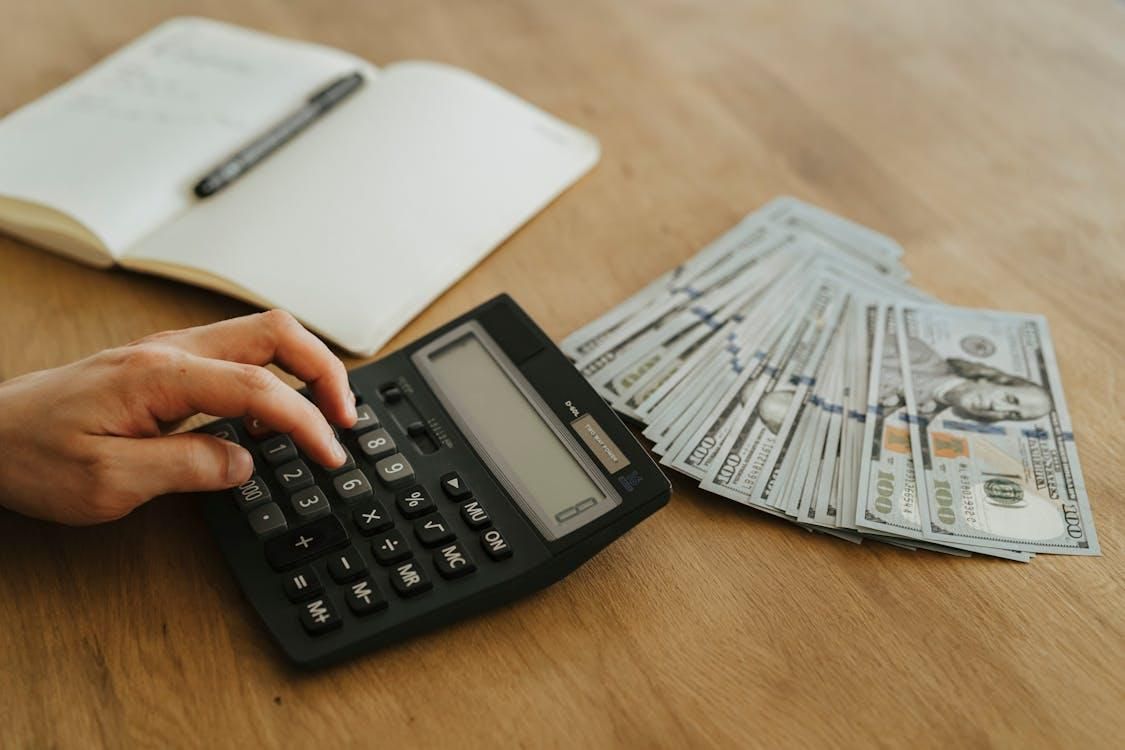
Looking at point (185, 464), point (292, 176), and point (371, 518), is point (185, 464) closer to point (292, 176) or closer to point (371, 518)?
point (371, 518)

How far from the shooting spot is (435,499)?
63 centimetres

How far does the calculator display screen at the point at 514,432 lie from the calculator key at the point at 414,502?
0.16 ft

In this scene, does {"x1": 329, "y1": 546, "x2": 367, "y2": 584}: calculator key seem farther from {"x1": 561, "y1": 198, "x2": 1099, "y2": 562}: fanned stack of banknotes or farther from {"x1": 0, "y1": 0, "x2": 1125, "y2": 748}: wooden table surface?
{"x1": 561, "y1": 198, "x2": 1099, "y2": 562}: fanned stack of banknotes

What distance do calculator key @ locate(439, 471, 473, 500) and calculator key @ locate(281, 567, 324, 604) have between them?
0.30 ft

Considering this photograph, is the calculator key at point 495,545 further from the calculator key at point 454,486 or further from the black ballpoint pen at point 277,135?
the black ballpoint pen at point 277,135

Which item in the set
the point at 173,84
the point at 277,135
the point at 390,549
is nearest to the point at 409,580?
the point at 390,549

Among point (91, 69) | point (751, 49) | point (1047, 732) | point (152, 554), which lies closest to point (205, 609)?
point (152, 554)

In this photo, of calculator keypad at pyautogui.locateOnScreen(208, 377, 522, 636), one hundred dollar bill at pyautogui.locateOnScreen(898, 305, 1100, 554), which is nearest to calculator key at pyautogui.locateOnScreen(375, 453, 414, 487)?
calculator keypad at pyautogui.locateOnScreen(208, 377, 522, 636)

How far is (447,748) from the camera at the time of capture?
544 millimetres

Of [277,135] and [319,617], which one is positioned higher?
[277,135]

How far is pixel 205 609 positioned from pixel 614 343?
34cm

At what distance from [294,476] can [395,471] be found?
0.06 metres

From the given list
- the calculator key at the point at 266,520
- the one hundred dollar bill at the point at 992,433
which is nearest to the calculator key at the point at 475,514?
the calculator key at the point at 266,520

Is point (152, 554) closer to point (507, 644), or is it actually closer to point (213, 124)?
point (507, 644)
